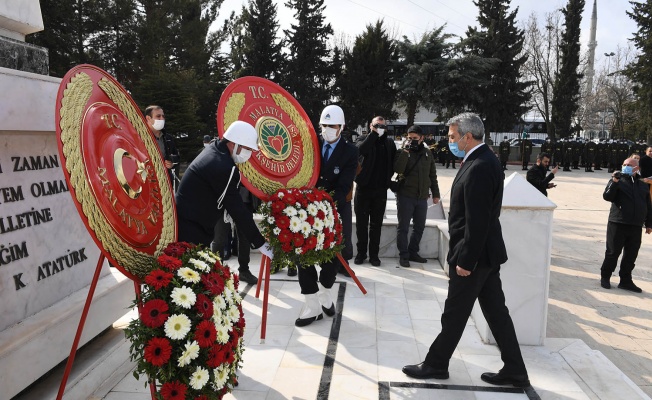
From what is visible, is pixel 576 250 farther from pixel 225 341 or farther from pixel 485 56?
pixel 485 56

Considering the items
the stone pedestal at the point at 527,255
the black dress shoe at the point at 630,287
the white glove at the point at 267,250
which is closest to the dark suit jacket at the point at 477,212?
the stone pedestal at the point at 527,255

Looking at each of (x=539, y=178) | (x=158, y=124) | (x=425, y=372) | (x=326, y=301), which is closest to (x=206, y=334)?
(x=425, y=372)

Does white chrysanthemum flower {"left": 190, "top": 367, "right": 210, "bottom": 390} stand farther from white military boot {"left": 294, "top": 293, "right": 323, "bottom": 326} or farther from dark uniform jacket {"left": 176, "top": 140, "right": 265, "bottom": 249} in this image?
white military boot {"left": 294, "top": 293, "right": 323, "bottom": 326}

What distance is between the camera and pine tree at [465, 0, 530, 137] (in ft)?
115

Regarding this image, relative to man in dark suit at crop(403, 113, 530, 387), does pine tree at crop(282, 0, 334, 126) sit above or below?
above

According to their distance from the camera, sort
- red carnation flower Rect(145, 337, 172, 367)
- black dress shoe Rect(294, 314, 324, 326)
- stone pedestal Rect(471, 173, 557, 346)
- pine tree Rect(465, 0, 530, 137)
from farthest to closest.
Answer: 1. pine tree Rect(465, 0, 530, 137)
2. black dress shoe Rect(294, 314, 324, 326)
3. stone pedestal Rect(471, 173, 557, 346)
4. red carnation flower Rect(145, 337, 172, 367)

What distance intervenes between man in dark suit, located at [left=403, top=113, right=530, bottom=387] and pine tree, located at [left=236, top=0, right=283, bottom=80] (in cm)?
3215

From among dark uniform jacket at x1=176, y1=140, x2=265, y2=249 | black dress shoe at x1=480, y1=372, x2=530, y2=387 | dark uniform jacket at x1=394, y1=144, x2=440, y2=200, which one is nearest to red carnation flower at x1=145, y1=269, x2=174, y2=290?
dark uniform jacket at x1=176, y1=140, x2=265, y2=249

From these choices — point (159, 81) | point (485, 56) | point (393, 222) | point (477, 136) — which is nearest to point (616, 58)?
point (485, 56)

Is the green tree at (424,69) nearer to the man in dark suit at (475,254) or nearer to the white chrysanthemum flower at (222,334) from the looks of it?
the man in dark suit at (475,254)

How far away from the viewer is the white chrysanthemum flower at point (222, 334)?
233cm

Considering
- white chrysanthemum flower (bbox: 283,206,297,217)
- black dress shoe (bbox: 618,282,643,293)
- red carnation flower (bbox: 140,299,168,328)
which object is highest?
white chrysanthemum flower (bbox: 283,206,297,217)

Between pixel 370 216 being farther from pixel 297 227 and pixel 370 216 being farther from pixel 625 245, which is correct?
pixel 625 245

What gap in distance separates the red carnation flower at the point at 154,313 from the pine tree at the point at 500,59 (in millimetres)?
35336
